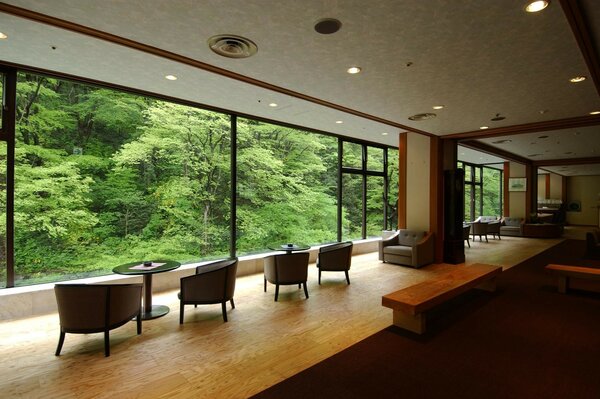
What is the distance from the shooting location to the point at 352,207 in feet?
28.5

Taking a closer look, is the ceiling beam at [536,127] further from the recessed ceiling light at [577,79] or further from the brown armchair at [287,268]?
the brown armchair at [287,268]

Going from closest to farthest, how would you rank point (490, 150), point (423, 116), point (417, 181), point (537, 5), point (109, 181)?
point (537, 5) → point (423, 116) → point (109, 181) → point (417, 181) → point (490, 150)

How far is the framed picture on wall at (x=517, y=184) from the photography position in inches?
501

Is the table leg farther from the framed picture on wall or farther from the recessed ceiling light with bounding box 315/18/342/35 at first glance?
the framed picture on wall

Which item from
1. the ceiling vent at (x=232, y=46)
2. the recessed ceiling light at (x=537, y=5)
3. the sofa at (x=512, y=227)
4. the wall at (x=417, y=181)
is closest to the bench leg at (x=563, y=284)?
the wall at (x=417, y=181)

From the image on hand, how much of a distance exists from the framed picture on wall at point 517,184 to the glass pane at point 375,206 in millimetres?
7643

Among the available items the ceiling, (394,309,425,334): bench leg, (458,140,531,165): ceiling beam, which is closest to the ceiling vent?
the ceiling

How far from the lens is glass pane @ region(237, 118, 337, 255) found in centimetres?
740

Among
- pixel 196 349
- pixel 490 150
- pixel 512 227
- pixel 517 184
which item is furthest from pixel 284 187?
pixel 517 184

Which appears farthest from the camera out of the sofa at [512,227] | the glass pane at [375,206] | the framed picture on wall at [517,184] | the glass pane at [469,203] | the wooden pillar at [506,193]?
the glass pane at [469,203]

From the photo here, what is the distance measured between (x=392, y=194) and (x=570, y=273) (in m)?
5.70

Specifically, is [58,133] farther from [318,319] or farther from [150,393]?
[318,319]

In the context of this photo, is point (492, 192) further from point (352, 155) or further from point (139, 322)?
point (139, 322)

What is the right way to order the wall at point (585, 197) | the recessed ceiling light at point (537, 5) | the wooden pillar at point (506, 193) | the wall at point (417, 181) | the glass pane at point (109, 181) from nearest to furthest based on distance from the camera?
the recessed ceiling light at point (537, 5), the glass pane at point (109, 181), the wall at point (417, 181), the wooden pillar at point (506, 193), the wall at point (585, 197)
